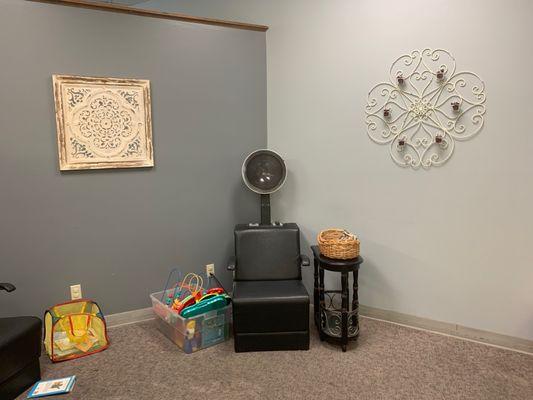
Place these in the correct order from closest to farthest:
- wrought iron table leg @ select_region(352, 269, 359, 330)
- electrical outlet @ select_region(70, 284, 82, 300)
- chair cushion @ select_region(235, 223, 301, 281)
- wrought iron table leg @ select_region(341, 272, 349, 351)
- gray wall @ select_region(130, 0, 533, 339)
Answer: gray wall @ select_region(130, 0, 533, 339) < wrought iron table leg @ select_region(341, 272, 349, 351) < wrought iron table leg @ select_region(352, 269, 359, 330) < electrical outlet @ select_region(70, 284, 82, 300) < chair cushion @ select_region(235, 223, 301, 281)

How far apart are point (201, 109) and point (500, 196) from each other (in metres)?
2.29

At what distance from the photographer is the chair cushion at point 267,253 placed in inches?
120

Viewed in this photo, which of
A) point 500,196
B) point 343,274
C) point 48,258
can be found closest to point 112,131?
point 48,258

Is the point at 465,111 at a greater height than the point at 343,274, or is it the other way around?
the point at 465,111

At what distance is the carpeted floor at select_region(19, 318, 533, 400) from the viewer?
2283 mm

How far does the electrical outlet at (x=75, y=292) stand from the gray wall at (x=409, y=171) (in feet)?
5.64

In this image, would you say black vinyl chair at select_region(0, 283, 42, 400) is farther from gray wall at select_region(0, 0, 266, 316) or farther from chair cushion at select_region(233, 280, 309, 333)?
chair cushion at select_region(233, 280, 309, 333)

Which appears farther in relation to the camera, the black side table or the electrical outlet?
the electrical outlet

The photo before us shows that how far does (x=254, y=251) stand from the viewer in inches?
122

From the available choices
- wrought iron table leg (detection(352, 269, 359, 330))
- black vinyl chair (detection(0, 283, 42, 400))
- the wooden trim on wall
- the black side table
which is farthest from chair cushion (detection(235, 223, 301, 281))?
the wooden trim on wall

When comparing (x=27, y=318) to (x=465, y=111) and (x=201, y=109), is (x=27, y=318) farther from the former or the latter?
(x=465, y=111)

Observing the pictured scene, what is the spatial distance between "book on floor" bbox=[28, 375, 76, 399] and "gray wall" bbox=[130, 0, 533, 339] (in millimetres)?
Answer: 1963

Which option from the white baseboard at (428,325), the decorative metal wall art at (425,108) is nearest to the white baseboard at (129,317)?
the white baseboard at (428,325)

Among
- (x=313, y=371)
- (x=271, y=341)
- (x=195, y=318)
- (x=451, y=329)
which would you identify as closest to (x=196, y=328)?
(x=195, y=318)
